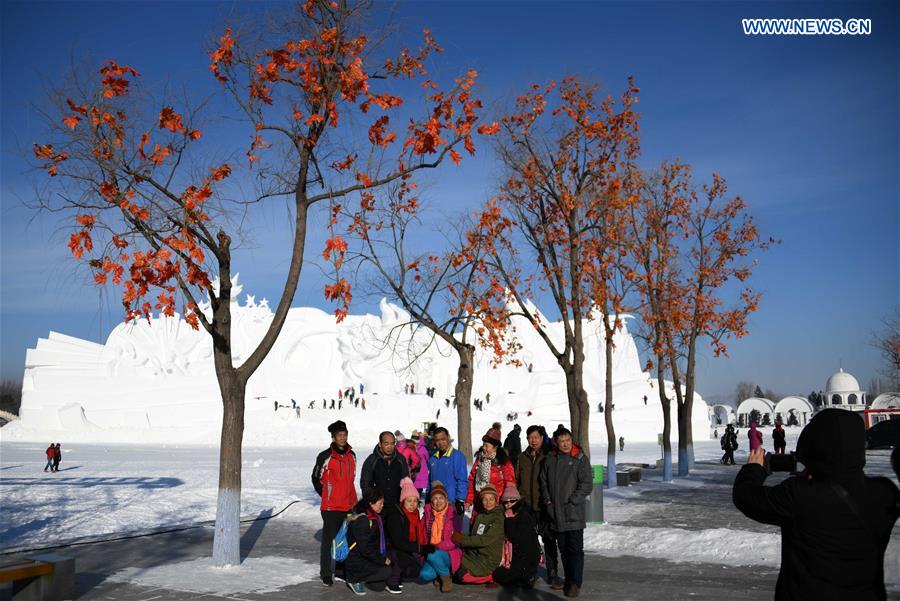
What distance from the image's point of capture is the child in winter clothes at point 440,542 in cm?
915

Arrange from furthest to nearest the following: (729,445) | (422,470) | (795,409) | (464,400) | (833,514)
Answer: (795,409)
(729,445)
(464,400)
(422,470)
(833,514)

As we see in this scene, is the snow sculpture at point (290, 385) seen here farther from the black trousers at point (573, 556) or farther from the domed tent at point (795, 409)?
the black trousers at point (573, 556)

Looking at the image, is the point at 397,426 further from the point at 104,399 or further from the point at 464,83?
the point at 464,83

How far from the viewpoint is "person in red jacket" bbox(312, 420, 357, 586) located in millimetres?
9336

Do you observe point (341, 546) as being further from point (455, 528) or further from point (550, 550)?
point (550, 550)

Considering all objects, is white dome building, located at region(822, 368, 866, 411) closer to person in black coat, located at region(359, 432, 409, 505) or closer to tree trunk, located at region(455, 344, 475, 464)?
tree trunk, located at region(455, 344, 475, 464)

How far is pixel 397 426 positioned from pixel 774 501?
1955 inches

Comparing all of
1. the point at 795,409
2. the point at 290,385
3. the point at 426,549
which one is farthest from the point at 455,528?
the point at 795,409

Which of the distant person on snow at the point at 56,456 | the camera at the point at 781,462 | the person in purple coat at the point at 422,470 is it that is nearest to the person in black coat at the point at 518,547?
the person in purple coat at the point at 422,470

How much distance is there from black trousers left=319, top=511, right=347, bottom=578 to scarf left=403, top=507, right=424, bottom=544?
777mm

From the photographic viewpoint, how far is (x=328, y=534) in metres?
9.44

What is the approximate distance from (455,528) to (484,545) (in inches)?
45.7

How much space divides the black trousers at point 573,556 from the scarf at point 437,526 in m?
1.62

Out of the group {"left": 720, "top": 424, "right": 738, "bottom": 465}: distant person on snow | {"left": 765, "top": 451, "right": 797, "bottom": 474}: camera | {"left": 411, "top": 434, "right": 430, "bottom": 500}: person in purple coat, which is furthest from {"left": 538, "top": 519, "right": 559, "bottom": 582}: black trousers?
{"left": 720, "top": 424, "right": 738, "bottom": 465}: distant person on snow
